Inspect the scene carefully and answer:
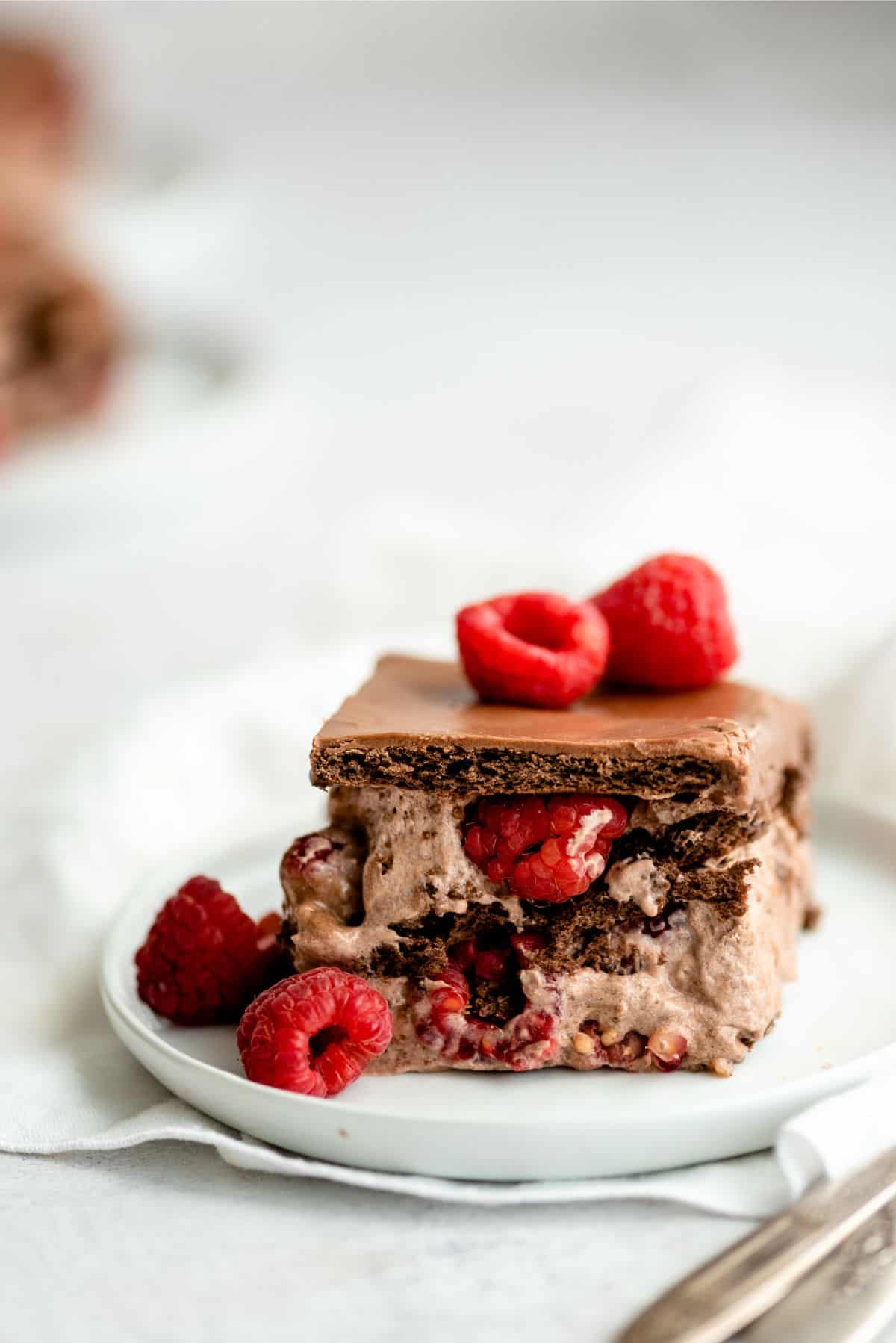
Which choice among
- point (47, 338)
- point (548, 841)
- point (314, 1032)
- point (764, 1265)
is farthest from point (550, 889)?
point (47, 338)

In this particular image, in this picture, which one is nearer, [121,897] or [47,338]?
[121,897]

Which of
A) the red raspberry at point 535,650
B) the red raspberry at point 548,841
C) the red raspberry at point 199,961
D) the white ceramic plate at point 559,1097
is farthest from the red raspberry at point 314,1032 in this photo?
the red raspberry at point 535,650

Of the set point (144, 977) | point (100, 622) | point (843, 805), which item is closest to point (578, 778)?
point (144, 977)

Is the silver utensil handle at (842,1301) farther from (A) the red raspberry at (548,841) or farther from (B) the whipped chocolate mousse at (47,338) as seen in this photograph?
(B) the whipped chocolate mousse at (47,338)

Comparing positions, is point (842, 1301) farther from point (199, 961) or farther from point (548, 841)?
point (199, 961)

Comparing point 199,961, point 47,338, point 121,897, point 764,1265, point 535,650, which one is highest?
point 535,650

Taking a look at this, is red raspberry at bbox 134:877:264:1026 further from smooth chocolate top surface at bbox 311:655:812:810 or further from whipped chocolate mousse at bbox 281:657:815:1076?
smooth chocolate top surface at bbox 311:655:812:810
